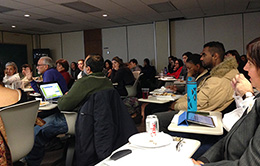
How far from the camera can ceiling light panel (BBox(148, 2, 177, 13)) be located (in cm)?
640

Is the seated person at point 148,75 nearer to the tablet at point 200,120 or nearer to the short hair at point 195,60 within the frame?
the short hair at point 195,60

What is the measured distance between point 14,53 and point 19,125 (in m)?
9.46

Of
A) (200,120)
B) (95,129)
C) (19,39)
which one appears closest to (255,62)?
(200,120)

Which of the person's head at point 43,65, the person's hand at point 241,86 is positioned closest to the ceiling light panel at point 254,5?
the person's hand at point 241,86

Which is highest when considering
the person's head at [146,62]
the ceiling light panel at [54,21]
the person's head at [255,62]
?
the ceiling light panel at [54,21]

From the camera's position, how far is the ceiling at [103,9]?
19.3 ft

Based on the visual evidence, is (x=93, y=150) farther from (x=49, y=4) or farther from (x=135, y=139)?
(x=49, y=4)

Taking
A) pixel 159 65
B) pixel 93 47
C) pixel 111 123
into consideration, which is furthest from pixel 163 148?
pixel 93 47

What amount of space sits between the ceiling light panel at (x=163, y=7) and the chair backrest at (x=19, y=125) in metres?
5.27

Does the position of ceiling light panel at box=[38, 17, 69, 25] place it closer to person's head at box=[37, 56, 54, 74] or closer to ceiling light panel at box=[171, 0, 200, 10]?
ceiling light panel at box=[171, 0, 200, 10]

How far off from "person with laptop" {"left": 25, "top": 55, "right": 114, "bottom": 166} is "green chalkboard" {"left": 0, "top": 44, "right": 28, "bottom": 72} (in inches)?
323

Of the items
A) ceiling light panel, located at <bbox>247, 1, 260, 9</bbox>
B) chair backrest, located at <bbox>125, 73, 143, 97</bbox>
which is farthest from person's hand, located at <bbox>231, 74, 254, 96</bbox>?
ceiling light panel, located at <bbox>247, 1, 260, 9</bbox>

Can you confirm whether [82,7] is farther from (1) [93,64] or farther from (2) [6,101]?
(2) [6,101]

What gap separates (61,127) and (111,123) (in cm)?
83
